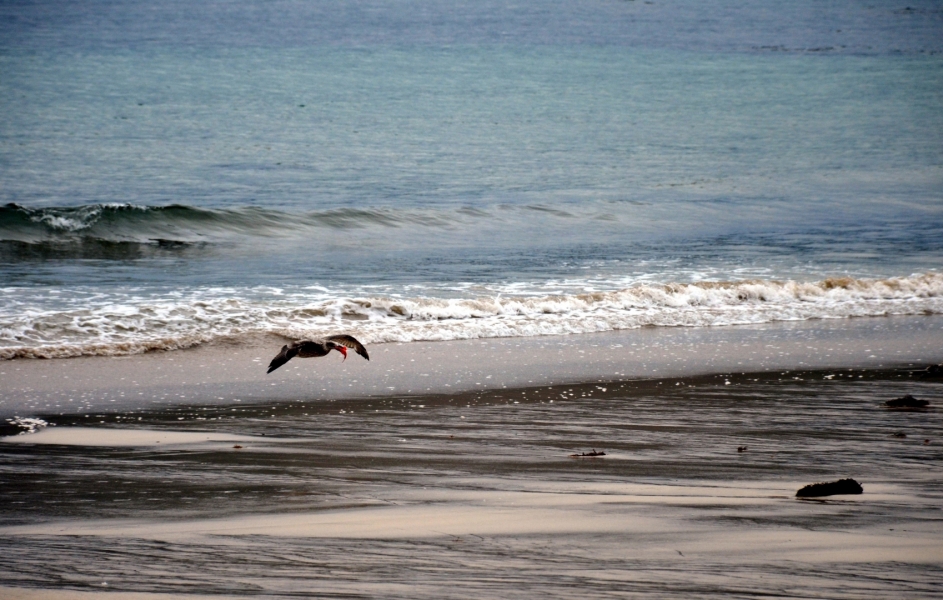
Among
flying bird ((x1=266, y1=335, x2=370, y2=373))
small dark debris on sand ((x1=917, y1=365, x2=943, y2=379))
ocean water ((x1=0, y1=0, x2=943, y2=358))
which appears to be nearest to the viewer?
flying bird ((x1=266, y1=335, x2=370, y2=373))

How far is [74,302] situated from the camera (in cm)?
1105

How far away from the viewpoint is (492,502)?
15.0 feet

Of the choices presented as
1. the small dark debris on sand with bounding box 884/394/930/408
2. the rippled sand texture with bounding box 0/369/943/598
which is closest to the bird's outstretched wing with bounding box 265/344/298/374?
the rippled sand texture with bounding box 0/369/943/598

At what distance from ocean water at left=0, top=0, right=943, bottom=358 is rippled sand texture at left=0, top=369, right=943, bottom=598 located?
362 cm

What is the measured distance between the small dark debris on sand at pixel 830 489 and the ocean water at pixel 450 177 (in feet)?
19.2

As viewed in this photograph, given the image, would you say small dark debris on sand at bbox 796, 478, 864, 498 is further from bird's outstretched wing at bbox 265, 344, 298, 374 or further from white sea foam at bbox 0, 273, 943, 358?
white sea foam at bbox 0, 273, 943, 358

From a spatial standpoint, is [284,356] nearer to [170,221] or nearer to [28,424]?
[28,424]

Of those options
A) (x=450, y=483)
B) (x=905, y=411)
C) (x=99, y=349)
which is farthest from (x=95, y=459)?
(x=905, y=411)

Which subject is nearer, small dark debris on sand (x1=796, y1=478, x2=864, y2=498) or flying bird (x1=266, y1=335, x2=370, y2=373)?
small dark debris on sand (x1=796, y1=478, x2=864, y2=498)

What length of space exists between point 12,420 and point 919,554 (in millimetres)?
5471

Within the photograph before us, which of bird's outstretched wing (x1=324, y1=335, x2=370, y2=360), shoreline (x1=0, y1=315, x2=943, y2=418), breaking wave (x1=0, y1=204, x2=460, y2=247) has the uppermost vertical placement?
breaking wave (x1=0, y1=204, x2=460, y2=247)

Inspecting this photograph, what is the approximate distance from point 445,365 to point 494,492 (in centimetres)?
398

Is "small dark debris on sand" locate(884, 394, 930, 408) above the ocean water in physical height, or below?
below

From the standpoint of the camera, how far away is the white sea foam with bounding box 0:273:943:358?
9.66 meters
